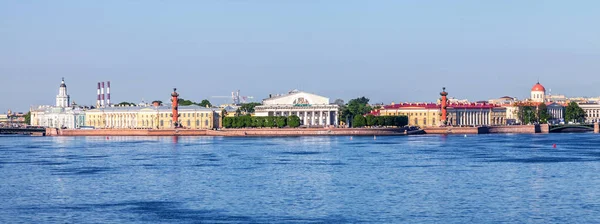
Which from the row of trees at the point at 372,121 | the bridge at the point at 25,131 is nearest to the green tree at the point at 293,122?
the row of trees at the point at 372,121

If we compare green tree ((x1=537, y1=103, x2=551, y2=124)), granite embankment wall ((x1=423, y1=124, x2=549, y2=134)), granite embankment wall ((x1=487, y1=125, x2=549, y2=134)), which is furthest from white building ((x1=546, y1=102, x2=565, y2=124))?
granite embankment wall ((x1=487, y1=125, x2=549, y2=134))

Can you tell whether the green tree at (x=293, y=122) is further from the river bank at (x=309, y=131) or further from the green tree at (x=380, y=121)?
the green tree at (x=380, y=121)

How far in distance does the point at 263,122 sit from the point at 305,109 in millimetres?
9178

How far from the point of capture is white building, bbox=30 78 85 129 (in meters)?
96.4

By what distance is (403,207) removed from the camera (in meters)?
21.7

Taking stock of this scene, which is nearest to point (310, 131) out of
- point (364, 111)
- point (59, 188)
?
point (364, 111)

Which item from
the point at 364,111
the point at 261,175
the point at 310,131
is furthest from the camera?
the point at 364,111

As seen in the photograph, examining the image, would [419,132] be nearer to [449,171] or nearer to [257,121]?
[257,121]

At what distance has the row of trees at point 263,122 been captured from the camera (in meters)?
76.2

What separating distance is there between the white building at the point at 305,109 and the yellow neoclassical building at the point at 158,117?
404cm

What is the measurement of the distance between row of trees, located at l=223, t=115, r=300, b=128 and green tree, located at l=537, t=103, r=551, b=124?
927 inches

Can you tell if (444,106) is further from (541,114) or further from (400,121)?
(541,114)

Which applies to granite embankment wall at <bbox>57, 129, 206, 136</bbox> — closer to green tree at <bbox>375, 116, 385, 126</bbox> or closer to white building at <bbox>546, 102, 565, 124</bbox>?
green tree at <bbox>375, 116, 385, 126</bbox>

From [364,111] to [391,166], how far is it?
60.2m
